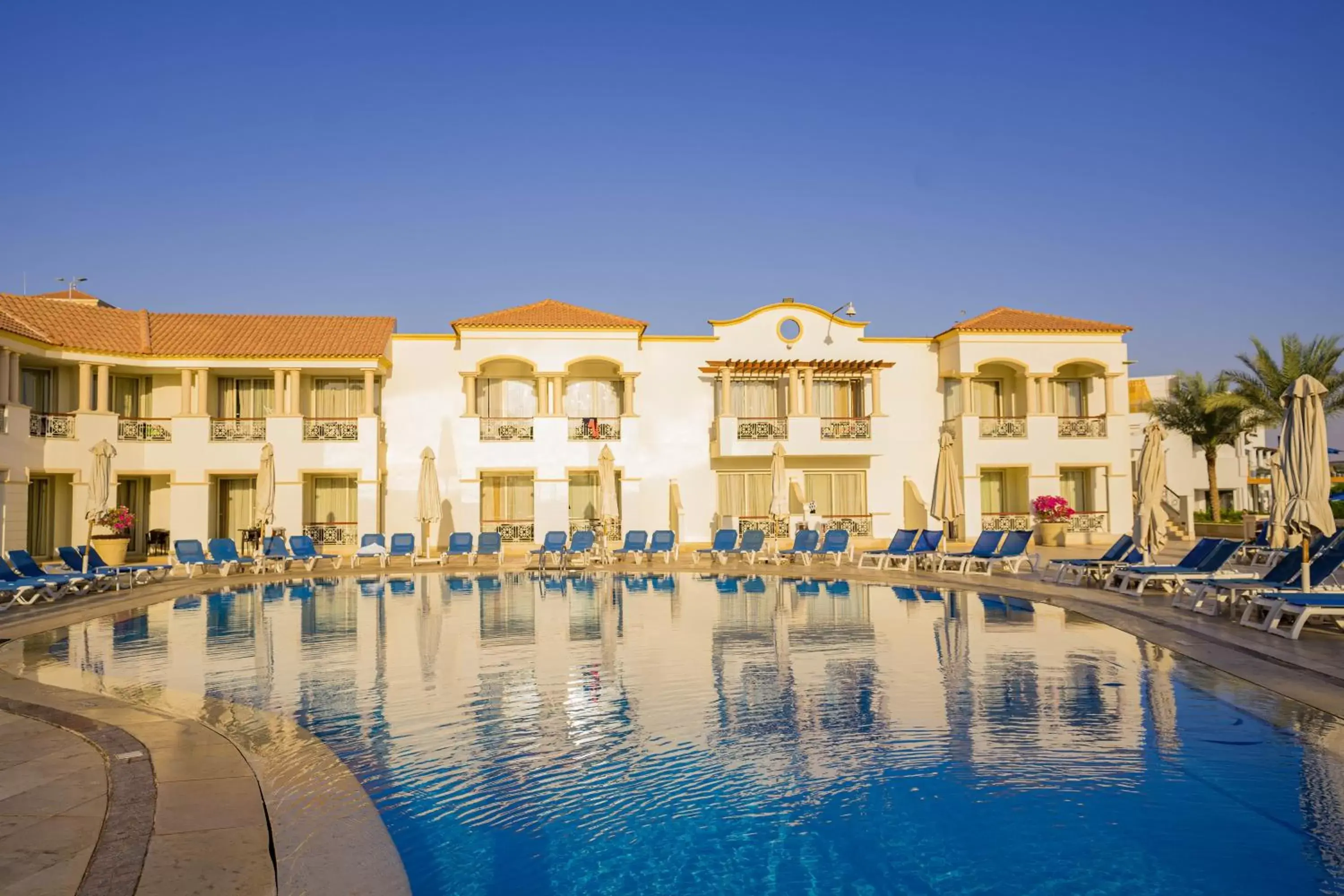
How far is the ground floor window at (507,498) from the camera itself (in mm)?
27859

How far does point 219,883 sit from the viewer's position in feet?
13.1

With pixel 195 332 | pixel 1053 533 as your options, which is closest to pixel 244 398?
pixel 195 332

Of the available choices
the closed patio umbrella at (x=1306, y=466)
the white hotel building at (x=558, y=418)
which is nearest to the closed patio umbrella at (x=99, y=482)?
the white hotel building at (x=558, y=418)

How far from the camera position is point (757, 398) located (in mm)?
29109

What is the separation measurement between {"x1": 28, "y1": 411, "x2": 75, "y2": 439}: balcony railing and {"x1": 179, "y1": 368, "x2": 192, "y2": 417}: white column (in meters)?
2.61

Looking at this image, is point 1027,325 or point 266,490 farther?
point 1027,325

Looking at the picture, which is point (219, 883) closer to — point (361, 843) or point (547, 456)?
point (361, 843)

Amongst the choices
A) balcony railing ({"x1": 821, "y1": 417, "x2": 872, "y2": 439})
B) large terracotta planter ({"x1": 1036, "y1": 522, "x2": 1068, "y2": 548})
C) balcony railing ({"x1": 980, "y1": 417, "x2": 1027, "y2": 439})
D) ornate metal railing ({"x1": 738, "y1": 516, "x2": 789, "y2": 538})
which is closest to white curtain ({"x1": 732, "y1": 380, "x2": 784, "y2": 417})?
balcony railing ({"x1": 821, "y1": 417, "x2": 872, "y2": 439})

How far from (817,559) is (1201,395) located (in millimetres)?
17072

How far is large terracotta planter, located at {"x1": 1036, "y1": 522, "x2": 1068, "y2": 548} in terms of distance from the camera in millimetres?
27844

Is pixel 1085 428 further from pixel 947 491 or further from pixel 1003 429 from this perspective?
pixel 947 491

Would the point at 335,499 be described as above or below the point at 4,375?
below

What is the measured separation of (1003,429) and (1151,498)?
1317 centimetres

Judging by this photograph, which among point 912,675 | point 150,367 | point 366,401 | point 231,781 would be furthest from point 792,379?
point 231,781
